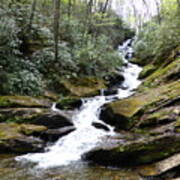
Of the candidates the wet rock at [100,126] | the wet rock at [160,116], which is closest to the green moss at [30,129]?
the wet rock at [100,126]

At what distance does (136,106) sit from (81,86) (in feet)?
17.5

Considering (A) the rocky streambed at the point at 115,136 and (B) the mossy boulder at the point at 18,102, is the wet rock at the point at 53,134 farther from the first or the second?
(B) the mossy boulder at the point at 18,102

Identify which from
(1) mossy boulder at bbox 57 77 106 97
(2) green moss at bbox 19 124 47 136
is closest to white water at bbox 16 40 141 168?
(2) green moss at bbox 19 124 47 136

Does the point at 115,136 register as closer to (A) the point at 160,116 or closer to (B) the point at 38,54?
(A) the point at 160,116

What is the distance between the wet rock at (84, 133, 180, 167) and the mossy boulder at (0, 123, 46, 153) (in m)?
1.91

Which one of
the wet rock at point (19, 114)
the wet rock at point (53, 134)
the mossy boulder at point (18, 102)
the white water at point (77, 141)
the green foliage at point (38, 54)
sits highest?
the green foliage at point (38, 54)

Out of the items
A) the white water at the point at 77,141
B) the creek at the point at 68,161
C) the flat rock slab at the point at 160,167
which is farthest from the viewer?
the white water at the point at 77,141

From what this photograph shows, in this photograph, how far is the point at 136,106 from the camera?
8.28 meters

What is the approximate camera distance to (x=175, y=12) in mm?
14469

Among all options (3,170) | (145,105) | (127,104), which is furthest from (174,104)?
(3,170)

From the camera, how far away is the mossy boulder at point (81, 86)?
12234 millimetres

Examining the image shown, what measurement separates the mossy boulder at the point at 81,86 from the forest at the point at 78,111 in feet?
0.18

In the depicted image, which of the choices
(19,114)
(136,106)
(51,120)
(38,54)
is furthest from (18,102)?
(38,54)

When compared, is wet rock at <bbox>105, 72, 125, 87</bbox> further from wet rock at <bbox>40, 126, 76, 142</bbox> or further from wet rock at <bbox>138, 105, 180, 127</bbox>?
wet rock at <bbox>40, 126, 76, 142</bbox>
